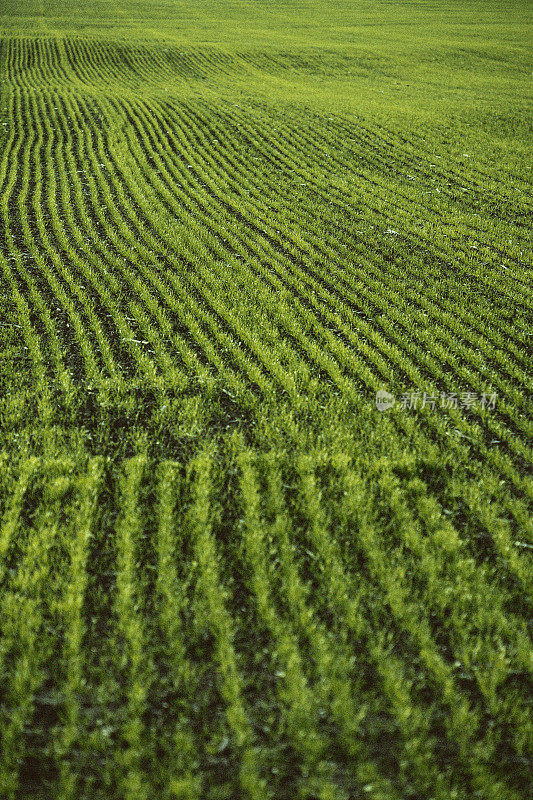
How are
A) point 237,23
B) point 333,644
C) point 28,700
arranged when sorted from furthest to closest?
point 237,23, point 333,644, point 28,700

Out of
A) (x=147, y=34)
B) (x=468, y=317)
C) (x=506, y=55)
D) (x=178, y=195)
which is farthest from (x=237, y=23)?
(x=468, y=317)

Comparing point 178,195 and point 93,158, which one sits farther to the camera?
point 93,158

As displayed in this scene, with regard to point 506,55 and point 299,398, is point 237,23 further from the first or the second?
point 299,398

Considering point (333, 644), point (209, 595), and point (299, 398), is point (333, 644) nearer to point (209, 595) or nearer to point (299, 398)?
point (209, 595)

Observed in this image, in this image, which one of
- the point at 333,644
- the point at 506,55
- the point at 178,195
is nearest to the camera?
the point at 333,644

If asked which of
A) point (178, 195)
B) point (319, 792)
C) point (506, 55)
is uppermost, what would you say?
point (506, 55)

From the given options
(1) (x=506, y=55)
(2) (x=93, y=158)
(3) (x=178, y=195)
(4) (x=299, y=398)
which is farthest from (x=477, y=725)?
(1) (x=506, y=55)

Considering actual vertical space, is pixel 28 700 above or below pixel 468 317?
below
